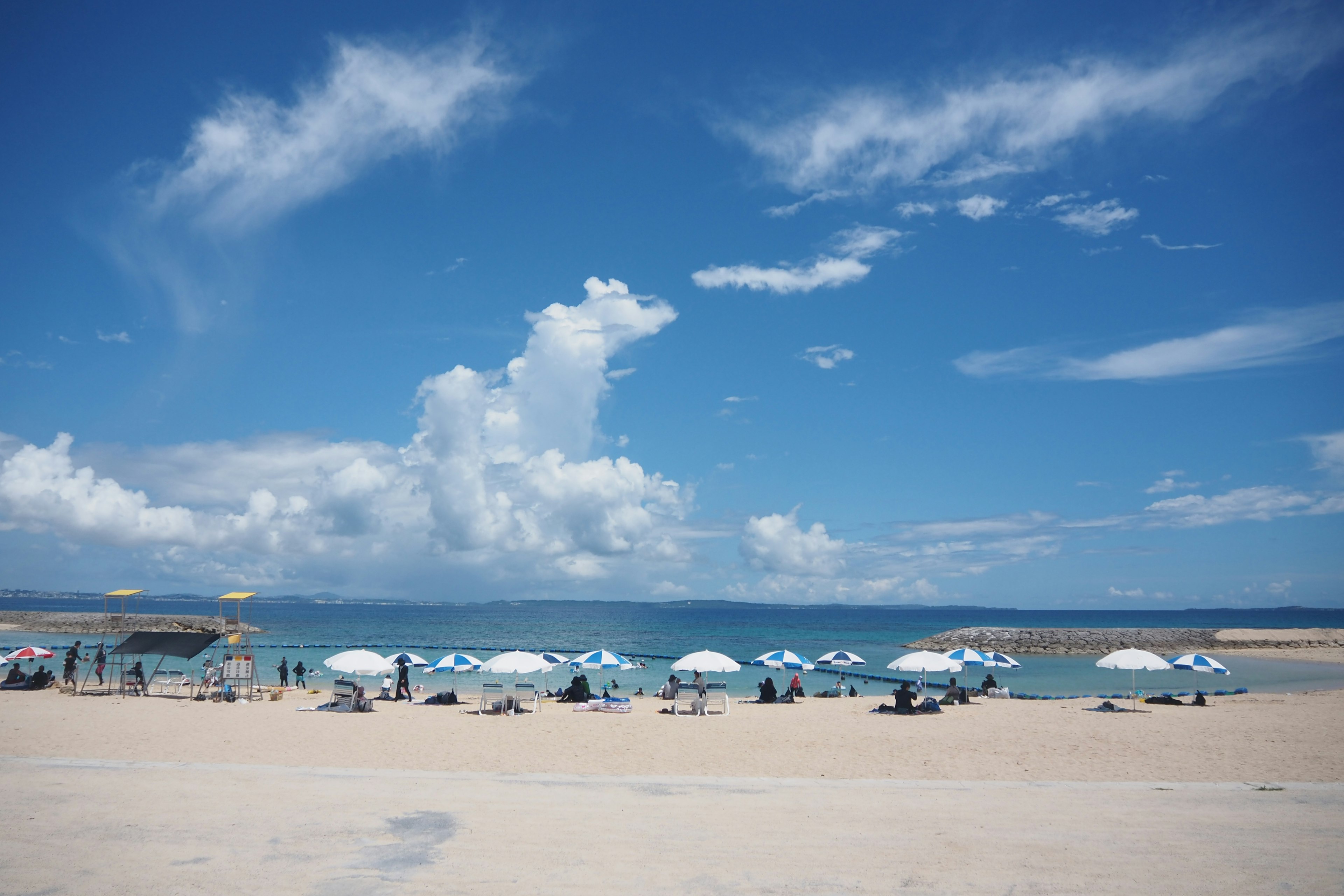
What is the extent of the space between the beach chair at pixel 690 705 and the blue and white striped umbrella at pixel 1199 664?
1550 cm

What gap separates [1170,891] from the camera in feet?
25.6

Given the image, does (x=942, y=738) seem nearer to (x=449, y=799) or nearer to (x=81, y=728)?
(x=449, y=799)

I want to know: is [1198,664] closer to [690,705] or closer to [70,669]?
[690,705]

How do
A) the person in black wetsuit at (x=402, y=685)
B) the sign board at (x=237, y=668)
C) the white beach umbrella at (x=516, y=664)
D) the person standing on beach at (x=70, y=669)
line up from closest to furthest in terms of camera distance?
the white beach umbrella at (x=516, y=664)
the sign board at (x=237, y=668)
the person in black wetsuit at (x=402, y=685)
the person standing on beach at (x=70, y=669)

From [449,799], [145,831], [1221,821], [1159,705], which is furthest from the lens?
[1159,705]

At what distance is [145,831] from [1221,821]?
1330 centimetres

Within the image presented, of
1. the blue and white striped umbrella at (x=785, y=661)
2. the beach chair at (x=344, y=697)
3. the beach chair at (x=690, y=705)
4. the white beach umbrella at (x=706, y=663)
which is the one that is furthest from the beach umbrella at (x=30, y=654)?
the blue and white striped umbrella at (x=785, y=661)

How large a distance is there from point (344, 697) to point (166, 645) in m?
7.33

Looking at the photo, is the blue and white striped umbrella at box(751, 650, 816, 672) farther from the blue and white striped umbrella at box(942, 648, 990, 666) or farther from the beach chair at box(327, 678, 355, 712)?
the beach chair at box(327, 678, 355, 712)

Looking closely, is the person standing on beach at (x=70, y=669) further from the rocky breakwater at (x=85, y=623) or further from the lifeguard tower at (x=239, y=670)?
the rocky breakwater at (x=85, y=623)

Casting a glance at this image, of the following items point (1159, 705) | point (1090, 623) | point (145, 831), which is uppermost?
point (145, 831)

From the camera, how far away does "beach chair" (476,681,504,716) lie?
23594 millimetres

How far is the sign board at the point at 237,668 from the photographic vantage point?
83.6 ft

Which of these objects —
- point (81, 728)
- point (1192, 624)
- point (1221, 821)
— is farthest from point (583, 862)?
point (1192, 624)
